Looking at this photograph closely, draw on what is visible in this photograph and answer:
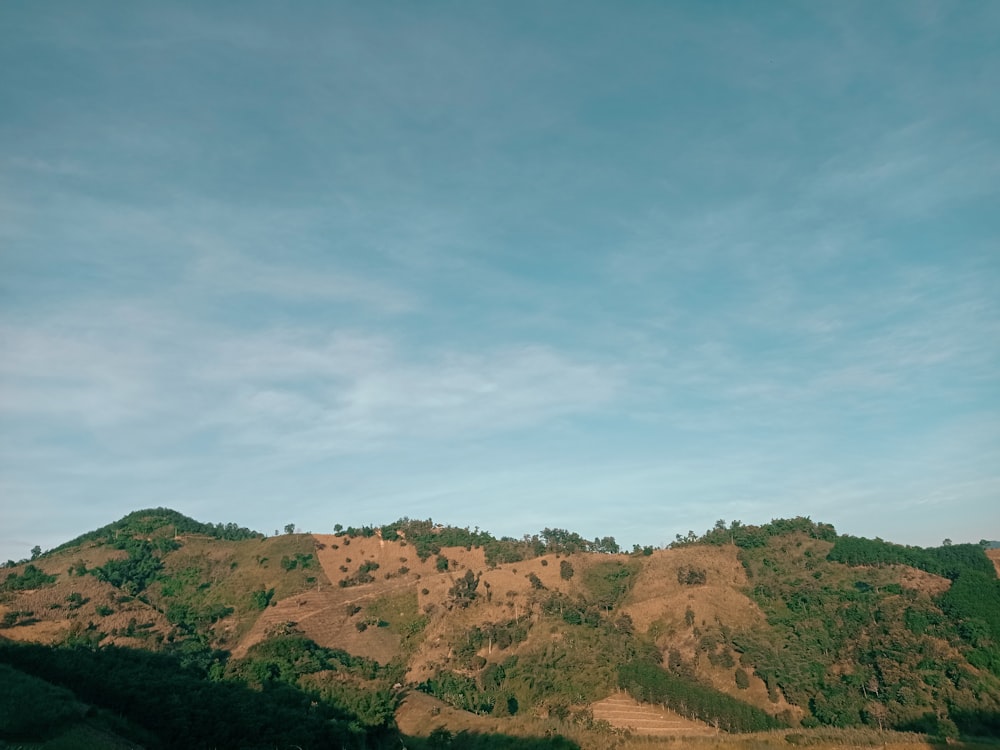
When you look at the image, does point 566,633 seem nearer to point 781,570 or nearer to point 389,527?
point 781,570

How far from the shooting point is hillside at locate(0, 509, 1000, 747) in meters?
68.8

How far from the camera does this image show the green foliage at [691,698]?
81.1 m

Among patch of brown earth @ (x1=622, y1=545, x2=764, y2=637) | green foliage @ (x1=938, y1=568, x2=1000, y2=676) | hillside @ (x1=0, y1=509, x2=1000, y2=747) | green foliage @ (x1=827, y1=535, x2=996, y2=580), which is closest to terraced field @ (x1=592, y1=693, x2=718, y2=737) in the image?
hillside @ (x1=0, y1=509, x2=1000, y2=747)

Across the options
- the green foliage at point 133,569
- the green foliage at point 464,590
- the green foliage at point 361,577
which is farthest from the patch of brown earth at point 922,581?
the green foliage at point 133,569

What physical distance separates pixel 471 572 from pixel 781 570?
179ft

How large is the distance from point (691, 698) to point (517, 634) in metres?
30.9

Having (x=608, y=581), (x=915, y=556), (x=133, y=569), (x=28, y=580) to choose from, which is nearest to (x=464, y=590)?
(x=608, y=581)

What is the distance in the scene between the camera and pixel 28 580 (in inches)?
4793

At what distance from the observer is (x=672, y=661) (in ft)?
312

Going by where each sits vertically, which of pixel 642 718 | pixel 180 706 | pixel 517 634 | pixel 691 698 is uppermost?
pixel 517 634

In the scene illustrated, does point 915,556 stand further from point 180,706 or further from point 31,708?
point 31,708

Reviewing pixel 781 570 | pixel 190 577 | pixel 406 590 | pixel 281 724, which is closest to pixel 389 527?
pixel 406 590

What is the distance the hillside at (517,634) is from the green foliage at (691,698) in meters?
0.25

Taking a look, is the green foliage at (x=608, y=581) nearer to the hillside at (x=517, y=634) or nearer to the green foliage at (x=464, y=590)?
the hillside at (x=517, y=634)
